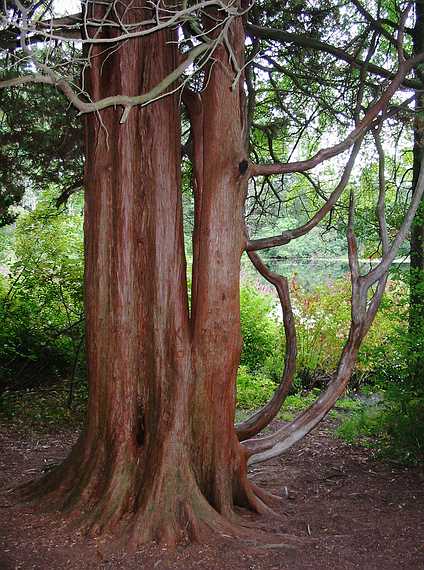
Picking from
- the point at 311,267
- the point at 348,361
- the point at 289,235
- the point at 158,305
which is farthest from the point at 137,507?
the point at 311,267

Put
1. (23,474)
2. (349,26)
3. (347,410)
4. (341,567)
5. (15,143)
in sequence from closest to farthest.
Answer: (341,567), (23,474), (349,26), (15,143), (347,410)

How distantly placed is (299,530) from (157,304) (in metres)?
1.80

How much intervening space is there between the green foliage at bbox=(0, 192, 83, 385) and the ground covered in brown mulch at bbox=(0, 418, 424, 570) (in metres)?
2.70

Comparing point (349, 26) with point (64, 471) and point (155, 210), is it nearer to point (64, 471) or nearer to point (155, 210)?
point (155, 210)

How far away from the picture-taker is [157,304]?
13.6 feet

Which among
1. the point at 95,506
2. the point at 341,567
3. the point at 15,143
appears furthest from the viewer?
the point at 15,143

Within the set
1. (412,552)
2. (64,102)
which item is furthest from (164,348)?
(64,102)

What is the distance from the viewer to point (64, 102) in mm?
6891

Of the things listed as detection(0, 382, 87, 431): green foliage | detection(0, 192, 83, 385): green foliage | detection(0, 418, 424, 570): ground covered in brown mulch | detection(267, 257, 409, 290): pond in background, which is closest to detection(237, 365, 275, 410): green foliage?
detection(0, 382, 87, 431): green foliage

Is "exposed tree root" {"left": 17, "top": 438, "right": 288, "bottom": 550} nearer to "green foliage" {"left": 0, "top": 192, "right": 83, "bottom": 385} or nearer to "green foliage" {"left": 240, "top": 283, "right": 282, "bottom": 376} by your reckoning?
"green foliage" {"left": 0, "top": 192, "right": 83, "bottom": 385}

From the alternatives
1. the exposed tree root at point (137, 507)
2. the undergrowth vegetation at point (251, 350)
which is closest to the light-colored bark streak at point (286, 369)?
the exposed tree root at point (137, 507)

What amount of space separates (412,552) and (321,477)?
1.70m

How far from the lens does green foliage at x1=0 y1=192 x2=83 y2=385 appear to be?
8328 mm

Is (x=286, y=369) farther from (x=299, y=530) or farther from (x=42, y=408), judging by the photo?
(x=42, y=408)
